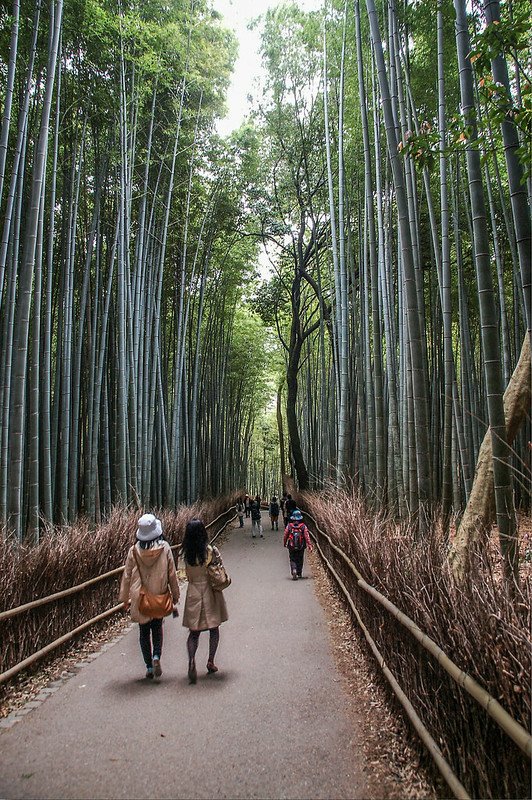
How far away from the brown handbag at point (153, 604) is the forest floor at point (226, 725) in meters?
0.39

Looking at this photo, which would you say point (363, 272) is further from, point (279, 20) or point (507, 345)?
point (279, 20)

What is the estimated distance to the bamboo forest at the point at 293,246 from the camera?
9.29 ft

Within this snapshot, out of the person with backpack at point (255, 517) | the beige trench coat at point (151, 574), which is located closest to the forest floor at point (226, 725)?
the beige trench coat at point (151, 574)

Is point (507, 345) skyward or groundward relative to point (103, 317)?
groundward

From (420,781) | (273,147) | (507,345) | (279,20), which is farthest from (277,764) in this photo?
(273,147)

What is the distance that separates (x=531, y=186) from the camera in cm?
332

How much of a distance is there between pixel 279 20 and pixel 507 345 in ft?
25.7

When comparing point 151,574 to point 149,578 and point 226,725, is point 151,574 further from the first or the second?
point 226,725

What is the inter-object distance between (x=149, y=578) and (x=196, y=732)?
0.99 m

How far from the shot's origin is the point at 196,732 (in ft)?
8.21

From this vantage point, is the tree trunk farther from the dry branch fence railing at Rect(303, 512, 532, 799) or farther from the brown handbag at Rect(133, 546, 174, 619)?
the brown handbag at Rect(133, 546, 174, 619)

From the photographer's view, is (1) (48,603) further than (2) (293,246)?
No

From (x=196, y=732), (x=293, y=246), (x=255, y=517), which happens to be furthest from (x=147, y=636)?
(x=293, y=246)

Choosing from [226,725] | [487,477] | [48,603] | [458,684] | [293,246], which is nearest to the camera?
[458,684]
